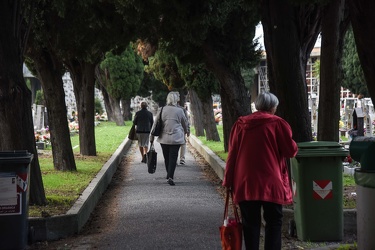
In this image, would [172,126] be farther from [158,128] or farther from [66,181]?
[66,181]

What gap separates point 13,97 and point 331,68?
5.29 meters

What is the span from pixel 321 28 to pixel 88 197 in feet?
16.4

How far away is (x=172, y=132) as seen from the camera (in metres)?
14.8

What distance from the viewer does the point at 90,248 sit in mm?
8578

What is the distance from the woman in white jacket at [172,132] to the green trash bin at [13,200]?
6.55m

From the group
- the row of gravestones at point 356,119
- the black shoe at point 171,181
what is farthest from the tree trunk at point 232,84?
the row of gravestones at point 356,119

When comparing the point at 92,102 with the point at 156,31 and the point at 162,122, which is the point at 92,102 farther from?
the point at 162,122

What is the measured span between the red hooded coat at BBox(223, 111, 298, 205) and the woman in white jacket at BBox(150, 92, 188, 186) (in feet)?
25.4

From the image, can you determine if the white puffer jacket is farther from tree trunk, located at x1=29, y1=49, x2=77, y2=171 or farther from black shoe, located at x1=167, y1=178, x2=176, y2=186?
tree trunk, located at x1=29, y1=49, x2=77, y2=171

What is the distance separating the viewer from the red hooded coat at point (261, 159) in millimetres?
6816

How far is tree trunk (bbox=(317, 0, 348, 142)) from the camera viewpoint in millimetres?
12508

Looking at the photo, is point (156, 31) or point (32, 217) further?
point (156, 31)

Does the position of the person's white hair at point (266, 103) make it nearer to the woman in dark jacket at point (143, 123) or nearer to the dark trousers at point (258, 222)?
the dark trousers at point (258, 222)

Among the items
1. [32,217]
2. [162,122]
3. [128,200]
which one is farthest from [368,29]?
[162,122]
